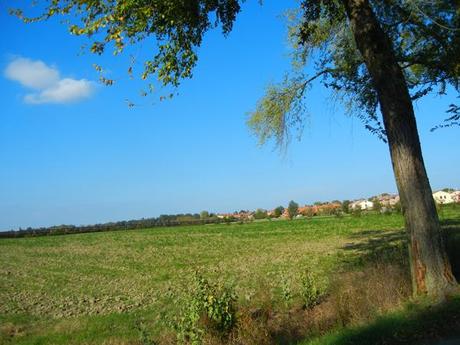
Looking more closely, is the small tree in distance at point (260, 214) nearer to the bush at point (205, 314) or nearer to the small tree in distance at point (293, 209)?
the small tree in distance at point (293, 209)

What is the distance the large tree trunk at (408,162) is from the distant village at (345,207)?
57.5m

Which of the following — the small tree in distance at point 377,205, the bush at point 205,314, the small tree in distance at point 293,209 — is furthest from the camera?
the small tree in distance at point 293,209

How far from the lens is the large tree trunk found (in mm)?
8711

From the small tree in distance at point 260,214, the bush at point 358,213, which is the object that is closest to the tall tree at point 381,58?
the bush at point 358,213

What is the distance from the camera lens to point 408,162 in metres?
9.06

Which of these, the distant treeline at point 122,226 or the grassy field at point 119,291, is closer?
the grassy field at point 119,291

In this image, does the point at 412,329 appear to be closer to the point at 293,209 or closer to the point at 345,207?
the point at 345,207

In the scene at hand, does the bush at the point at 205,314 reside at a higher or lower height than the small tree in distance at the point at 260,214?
lower

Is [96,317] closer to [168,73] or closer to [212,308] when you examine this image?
[212,308]

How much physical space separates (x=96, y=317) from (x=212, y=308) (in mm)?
6043

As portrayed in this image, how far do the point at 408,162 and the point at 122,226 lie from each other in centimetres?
10787

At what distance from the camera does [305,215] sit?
115 meters

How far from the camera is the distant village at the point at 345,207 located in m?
72.5

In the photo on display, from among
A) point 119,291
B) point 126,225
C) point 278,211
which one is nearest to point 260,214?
point 278,211
